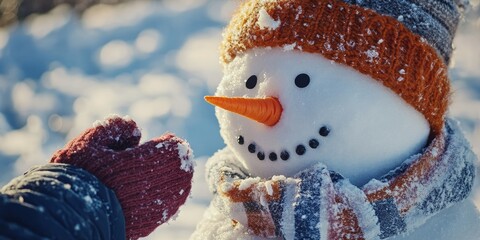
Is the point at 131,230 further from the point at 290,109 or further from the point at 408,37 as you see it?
the point at 408,37

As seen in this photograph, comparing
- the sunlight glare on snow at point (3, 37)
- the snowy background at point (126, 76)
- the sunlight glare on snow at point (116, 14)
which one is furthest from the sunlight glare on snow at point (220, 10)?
the sunlight glare on snow at point (3, 37)

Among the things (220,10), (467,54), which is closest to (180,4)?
(220,10)

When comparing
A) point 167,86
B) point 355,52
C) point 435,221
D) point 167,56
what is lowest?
point 435,221

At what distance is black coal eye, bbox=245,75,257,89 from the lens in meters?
0.97

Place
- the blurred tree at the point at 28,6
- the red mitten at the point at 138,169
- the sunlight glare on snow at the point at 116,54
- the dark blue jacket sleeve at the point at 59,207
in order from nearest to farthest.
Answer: the dark blue jacket sleeve at the point at 59,207 < the red mitten at the point at 138,169 < the sunlight glare on snow at the point at 116,54 < the blurred tree at the point at 28,6

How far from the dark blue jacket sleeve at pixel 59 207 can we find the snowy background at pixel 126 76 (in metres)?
0.83

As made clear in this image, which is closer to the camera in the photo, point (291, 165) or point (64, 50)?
point (291, 165)

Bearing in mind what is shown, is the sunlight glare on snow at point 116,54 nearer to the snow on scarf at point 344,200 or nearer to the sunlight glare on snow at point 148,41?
the sunlight glare on snow at point 148,41

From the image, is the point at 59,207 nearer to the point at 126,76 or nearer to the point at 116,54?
the point at 126,76

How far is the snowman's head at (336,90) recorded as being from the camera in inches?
36.4

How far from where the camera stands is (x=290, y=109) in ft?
3.09

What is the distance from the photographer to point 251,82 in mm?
976

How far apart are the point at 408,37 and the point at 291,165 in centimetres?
25

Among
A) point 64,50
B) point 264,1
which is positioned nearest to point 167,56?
point 64,50
